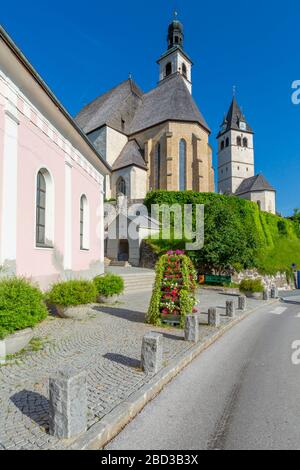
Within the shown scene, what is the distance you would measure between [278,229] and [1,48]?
114ft

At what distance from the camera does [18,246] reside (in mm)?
8086

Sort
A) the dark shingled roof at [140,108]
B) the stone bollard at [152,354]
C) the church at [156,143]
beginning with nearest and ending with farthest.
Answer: the stone bollard at [152,354] → the church at [156,143] → the dark shingled roof at [140,108]

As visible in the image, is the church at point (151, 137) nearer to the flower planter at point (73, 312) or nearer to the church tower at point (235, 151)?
the flower planter at point (73, 312)

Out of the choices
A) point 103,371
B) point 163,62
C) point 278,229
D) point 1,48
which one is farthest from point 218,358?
point 163,62

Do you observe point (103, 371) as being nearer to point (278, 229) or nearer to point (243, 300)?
point (243, 300)

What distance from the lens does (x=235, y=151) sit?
62406 mm

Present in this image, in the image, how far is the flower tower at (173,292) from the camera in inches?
283

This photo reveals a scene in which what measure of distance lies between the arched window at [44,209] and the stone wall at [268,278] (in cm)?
1445

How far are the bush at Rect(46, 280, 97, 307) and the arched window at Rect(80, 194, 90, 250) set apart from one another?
5.72 metres

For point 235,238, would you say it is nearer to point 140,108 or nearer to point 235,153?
point 140,108

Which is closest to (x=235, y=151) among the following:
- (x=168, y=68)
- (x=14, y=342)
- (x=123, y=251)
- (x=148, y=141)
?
(x=168, y=68)

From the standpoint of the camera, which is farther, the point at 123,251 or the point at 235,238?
the point at 123,251

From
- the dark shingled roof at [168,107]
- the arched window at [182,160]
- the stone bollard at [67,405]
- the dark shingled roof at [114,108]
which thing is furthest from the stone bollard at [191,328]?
the dark shingled roof at [114,108]

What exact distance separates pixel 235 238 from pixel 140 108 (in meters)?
30.8
